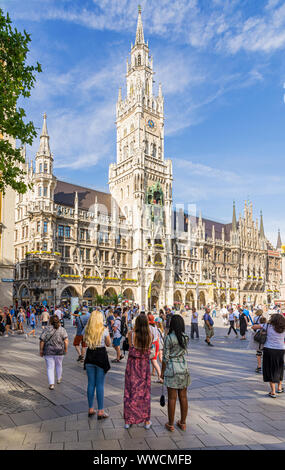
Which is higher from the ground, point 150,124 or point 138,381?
point 150,124

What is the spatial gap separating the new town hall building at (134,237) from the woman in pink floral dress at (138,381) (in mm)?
35777

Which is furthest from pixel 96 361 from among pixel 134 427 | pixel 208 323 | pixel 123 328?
pixel 208 323

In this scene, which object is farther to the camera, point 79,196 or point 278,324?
point 79,196

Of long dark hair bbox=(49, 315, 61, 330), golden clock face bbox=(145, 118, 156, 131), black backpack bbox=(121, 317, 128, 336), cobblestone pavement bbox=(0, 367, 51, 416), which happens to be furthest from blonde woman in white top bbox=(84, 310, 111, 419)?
golden clock face bbox=(145, 118, 156, 131)

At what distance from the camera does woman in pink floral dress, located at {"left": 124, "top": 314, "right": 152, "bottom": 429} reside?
5652 millimetres

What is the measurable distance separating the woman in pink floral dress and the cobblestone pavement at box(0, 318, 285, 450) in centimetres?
23

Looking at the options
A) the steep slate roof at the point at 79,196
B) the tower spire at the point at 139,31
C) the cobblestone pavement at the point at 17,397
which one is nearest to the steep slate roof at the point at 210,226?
the steep slate roof at the point at 79,196

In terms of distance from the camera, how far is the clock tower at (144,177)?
177 feet

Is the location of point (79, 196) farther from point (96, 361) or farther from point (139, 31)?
point (96, 361)

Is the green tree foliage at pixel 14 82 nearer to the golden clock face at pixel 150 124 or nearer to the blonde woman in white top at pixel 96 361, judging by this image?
the blonde woman in white top at pixel 96 361

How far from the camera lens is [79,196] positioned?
2079 inches

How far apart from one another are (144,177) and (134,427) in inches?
2086

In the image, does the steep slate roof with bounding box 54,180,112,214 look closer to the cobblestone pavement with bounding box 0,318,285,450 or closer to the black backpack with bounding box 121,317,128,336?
the black backpack with bounding box 121,317,128,336
